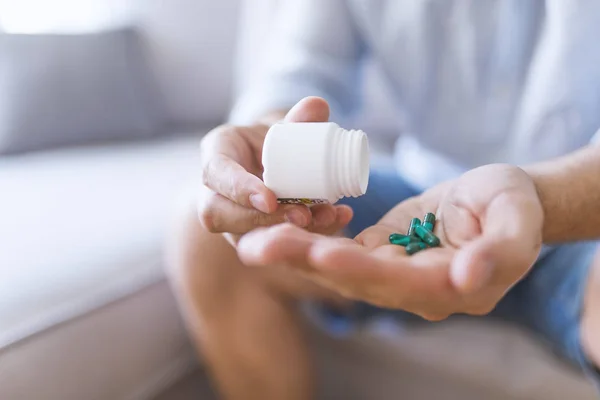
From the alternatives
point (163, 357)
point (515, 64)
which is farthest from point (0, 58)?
point (515, 64)

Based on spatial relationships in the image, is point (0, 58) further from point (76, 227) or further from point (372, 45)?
point (372, 45)

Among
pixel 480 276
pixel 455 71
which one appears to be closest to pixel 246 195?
pixel 480 276

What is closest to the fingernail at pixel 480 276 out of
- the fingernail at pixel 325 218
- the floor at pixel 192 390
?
the fingernail at pixel 325 218

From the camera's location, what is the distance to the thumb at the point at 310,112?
0.32 metres

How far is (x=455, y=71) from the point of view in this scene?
0.46 m

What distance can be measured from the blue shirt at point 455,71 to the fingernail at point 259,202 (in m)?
0.15

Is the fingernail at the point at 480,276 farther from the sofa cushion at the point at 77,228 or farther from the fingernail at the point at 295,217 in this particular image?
the sofa cushion at the point at 77,228

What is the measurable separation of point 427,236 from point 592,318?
183 mm

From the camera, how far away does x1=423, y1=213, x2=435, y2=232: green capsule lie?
1.01 ft

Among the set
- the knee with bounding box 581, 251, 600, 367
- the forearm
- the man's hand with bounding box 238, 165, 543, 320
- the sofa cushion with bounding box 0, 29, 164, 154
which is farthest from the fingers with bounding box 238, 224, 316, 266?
the sofa cushion with bounding box 0, 29, 164, 154

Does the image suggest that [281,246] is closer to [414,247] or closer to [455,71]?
[414,247]

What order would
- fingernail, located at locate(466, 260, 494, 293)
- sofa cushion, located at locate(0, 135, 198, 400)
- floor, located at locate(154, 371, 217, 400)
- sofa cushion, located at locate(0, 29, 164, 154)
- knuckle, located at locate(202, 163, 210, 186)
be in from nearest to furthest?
fingernail, located at locate(466, 260, 494, 293) < knuckle, located at locate(202, 163, 210, 186) < sofa cushion, located at locate(0, 135, 198, 400) < floor, located at locate(154, 371, 217, 400) < sofa cushion, located at locate(0, 29, 164, 154)

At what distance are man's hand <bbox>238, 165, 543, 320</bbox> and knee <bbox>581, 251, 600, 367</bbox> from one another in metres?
0.14

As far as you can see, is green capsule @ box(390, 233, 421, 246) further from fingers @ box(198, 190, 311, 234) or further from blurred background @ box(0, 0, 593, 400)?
blurred background @ box(0, 0, 593, 400)
